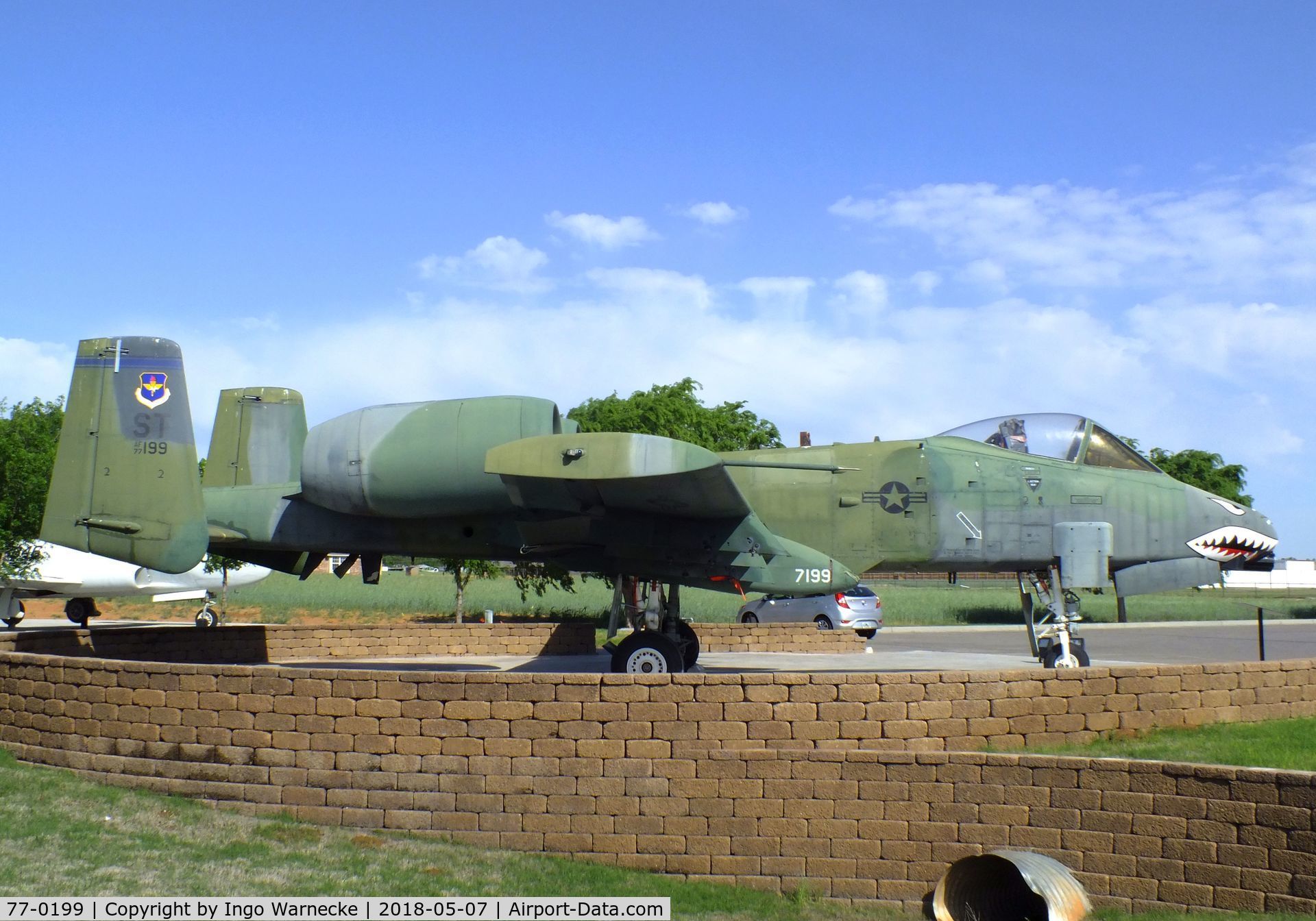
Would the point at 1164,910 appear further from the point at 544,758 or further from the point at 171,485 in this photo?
the point at 171,485

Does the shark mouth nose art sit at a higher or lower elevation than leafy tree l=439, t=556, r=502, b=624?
higher

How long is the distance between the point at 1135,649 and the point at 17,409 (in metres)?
30.3

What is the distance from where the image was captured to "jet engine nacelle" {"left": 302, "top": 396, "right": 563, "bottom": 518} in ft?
38.0

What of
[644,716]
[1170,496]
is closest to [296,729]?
[644,716]

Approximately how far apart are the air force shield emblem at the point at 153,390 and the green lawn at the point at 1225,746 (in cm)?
995

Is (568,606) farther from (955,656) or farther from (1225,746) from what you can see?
(1225,746)

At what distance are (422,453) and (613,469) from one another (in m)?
2.74

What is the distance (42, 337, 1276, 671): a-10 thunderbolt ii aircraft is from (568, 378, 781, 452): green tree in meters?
17.1

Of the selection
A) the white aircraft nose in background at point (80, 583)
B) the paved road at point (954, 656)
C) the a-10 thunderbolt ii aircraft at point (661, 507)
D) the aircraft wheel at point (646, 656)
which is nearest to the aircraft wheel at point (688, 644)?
the a-10 thunderbolt ii aircraft at point (661, 507)

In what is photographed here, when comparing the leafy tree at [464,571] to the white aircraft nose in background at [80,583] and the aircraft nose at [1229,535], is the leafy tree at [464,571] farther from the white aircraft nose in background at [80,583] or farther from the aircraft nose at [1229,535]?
the aircraft nose at [1229,535]
